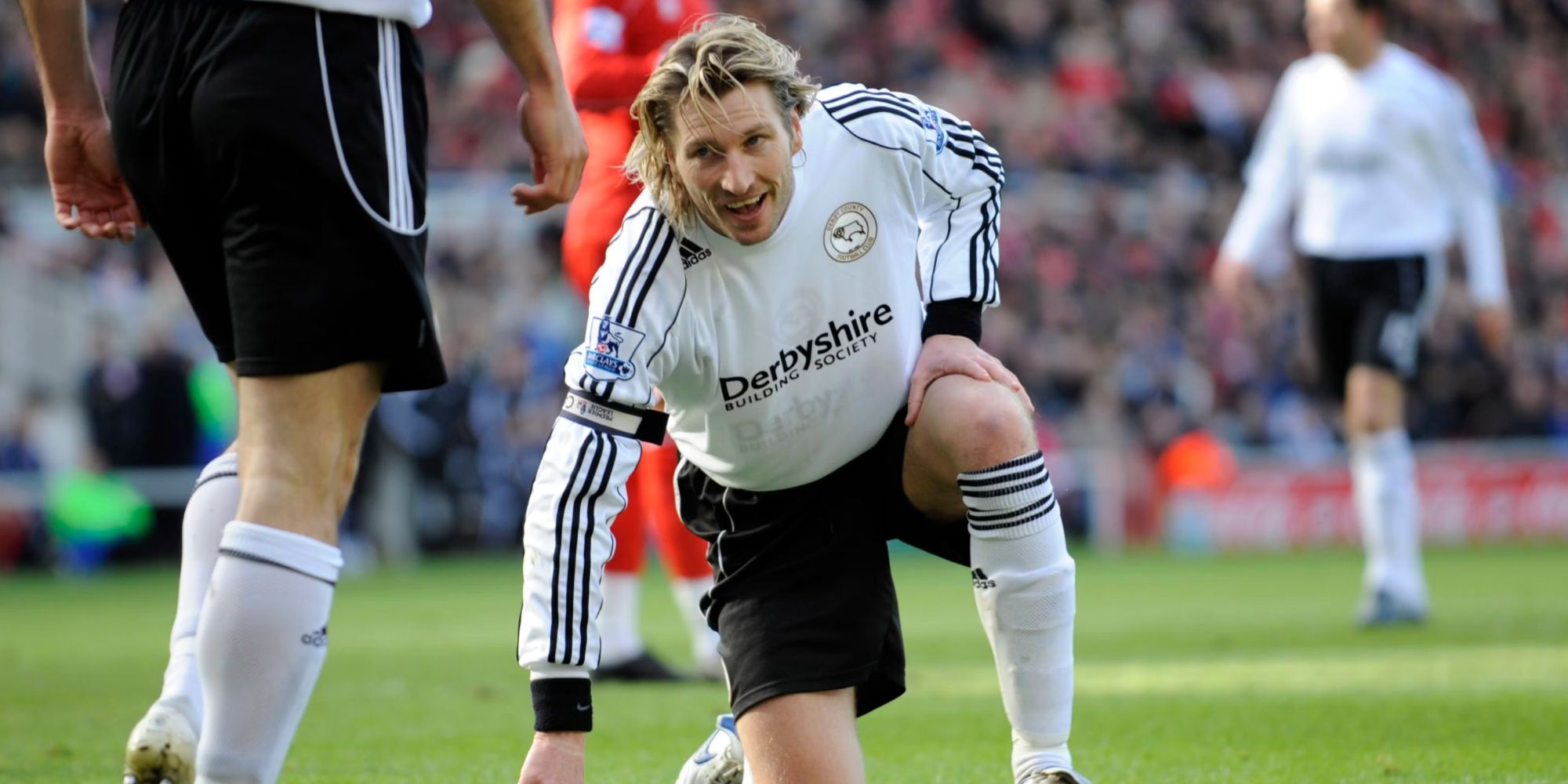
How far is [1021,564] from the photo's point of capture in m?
3.54

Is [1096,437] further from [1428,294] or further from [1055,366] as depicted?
[1428,294]

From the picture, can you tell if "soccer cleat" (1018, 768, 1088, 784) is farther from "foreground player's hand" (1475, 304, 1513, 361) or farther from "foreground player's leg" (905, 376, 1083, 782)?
"foreground player's hand" (1475, 304, 1513, 361)

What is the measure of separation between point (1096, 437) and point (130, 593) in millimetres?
9796

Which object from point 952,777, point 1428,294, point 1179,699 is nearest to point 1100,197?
point 1428,294

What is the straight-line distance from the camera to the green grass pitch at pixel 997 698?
450 centimetres

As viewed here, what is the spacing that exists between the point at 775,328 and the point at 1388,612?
5.50m

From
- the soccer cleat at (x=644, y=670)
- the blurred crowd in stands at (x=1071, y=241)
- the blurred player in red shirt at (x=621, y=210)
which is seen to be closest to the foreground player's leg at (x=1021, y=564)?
the blurred player in red shirt at (x=621, y=210)

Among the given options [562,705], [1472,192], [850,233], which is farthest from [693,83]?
[1472,192]

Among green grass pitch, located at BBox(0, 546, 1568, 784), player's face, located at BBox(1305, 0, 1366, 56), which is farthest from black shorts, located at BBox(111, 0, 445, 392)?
player's face, located at BBox(1305, 0, 1366, 56)

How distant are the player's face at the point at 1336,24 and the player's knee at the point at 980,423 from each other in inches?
225

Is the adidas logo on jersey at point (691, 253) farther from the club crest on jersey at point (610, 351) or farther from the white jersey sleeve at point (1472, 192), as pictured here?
the white jersey sleeve at point (1472, 192)

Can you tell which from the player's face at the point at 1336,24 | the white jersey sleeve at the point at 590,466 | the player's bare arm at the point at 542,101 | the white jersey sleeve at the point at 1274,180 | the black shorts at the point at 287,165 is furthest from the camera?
the white jersey sleeve at the point at 1274,180

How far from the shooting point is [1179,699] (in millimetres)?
5785

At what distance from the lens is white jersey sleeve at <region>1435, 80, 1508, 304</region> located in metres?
8.88
